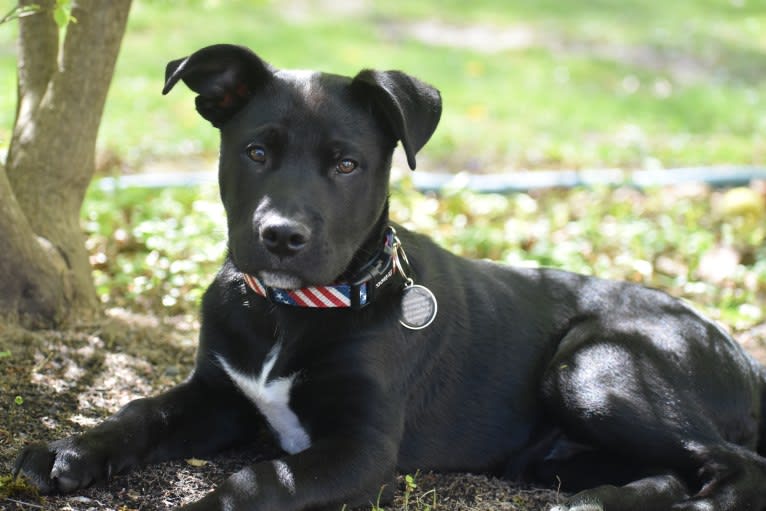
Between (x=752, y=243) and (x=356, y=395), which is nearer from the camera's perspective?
(x=356, y=395)

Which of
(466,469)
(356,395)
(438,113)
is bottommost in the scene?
(466,469)

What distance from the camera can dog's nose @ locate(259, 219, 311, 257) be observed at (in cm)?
340

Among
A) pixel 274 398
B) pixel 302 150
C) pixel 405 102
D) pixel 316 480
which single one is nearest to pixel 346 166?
pixel 302 150

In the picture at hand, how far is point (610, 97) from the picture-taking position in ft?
41.0

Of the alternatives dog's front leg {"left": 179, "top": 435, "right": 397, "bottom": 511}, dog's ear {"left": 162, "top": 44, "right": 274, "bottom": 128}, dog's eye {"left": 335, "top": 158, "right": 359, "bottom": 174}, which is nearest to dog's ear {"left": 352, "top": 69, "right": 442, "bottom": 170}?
dog's eye {"left": 335, "top": 158, "right": 359, "bottom": 174}

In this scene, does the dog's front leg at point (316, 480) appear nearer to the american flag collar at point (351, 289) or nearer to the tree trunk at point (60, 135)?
the american flag collar at point (351, 289)

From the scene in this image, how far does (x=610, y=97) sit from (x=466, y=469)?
917 centimetres

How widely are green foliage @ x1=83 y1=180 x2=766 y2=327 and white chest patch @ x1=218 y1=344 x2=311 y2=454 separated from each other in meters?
1.63

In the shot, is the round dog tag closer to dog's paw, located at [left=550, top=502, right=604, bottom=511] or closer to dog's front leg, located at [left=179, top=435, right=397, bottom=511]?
dog's front leg, located at [left=179, top=435, right=397, bottom=511]

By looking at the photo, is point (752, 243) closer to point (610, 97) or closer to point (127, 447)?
point (127, 447)

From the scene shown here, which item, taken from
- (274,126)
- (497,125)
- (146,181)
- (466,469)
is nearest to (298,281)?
(274,126)

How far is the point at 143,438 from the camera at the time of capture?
3682 millimetres

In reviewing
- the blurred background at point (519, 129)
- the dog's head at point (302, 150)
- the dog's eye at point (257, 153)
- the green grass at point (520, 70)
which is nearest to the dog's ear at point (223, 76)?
the dog's head at point (302, 150)

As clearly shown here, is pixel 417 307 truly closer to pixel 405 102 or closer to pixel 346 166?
pixel 346 166
